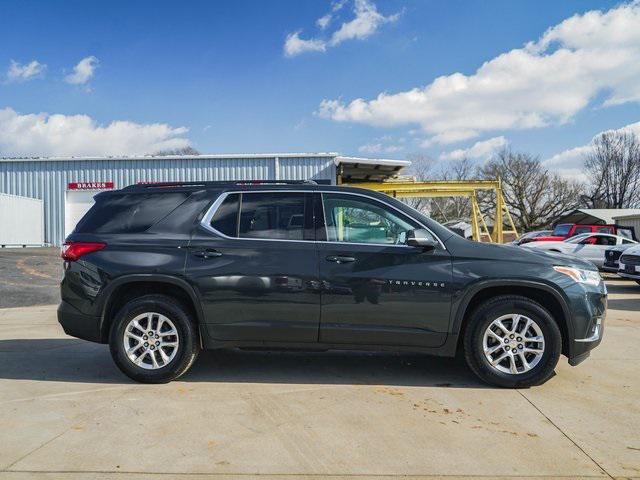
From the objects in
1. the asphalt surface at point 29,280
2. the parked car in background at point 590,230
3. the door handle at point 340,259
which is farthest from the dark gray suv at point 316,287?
the parked car in background at point 590,230

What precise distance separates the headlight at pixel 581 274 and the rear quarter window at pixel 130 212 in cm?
355

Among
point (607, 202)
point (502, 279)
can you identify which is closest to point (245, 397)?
point (502, 279)

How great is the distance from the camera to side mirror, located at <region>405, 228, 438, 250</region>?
4.37 m

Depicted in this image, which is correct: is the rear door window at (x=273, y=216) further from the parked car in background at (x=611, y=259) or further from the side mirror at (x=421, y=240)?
the parked car in background at (x=611, y=259)

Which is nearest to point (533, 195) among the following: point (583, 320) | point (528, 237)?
point (528, 237)

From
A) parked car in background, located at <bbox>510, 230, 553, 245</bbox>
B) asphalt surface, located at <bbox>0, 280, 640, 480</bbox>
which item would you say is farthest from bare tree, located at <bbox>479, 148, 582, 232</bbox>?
asphalt surface, located at <bbox>0, 280, 640, 480</bbox>

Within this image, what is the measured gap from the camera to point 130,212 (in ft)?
15.9

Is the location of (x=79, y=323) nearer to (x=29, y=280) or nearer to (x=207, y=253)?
(x=207, y=253)

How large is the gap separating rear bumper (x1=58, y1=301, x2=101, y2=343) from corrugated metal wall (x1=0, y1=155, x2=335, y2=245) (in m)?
18.3

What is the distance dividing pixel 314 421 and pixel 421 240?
176cm

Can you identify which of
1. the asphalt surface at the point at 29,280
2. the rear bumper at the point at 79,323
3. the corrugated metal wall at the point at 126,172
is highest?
the corrugated metal wall at the point at 126,172

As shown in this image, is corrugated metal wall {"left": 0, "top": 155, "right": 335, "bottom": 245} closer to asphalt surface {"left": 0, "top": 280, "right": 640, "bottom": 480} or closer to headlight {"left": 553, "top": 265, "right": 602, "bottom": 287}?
asphalt surface {"left": 0, "top": 280, "right": 640, "bottom": 480}

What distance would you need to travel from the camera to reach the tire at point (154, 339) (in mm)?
4590

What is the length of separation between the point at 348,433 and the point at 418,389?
3.85ft
